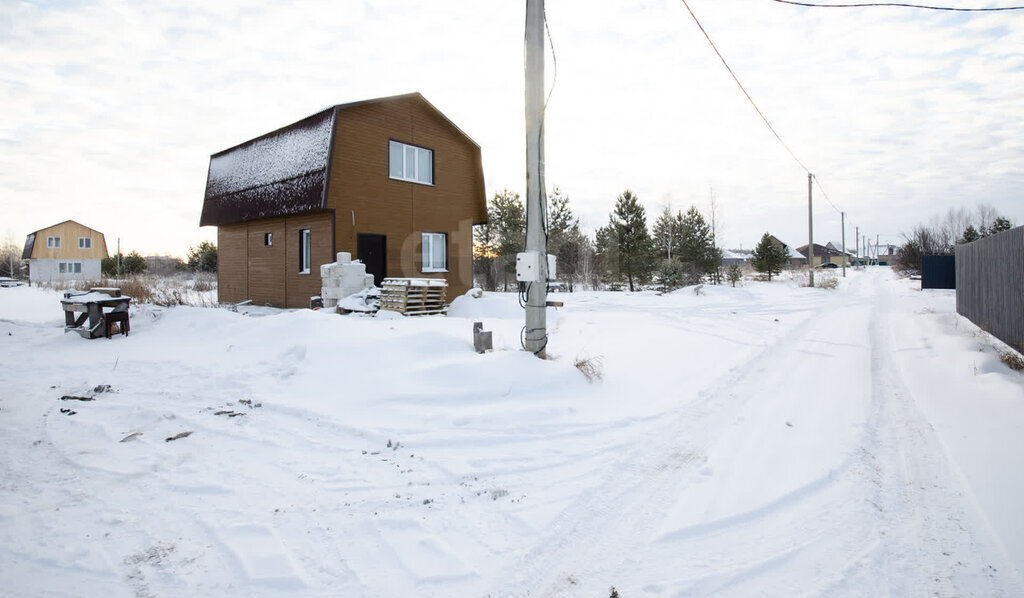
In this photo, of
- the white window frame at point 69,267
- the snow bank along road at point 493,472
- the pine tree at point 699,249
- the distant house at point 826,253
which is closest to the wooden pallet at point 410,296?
the snow bank along road at point 493,472

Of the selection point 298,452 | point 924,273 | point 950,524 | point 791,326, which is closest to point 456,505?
point 298,452

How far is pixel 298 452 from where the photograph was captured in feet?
14.1

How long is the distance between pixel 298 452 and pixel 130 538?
1.45m

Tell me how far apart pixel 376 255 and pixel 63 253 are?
46.4 metres

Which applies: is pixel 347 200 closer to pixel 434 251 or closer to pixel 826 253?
pixel 434 251

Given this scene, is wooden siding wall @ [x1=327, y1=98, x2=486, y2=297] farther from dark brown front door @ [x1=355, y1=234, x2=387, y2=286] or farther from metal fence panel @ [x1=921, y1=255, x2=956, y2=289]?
metal fence panel @ [x1=921, y1=255, x2=956, y2=289]

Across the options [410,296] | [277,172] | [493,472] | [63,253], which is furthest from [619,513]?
[63,253]

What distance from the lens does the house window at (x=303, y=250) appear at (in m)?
15.3

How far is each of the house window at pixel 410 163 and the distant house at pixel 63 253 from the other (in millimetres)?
41047

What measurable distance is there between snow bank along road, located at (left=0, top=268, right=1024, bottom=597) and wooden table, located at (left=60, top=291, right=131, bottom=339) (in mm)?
1498

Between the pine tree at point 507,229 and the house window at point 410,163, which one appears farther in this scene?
the pine tree at point 507,229

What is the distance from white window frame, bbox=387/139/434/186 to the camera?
50.9 feet

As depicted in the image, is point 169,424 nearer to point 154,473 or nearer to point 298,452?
point 154,473

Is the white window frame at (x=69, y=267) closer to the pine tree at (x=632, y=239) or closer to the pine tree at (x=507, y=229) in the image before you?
the pine tree at (x=507, y=229)
